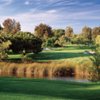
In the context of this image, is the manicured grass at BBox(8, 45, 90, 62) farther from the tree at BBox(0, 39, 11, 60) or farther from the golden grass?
the golden grass

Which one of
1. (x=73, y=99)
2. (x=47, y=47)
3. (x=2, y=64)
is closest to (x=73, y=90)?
(x=73, y=99)

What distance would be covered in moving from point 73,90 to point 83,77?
695 inches

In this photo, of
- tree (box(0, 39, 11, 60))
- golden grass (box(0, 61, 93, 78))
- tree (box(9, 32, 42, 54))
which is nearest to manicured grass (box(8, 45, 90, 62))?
tree (box(9, 32, 42, 54))

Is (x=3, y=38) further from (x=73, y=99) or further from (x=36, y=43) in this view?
(x=73, y=99)

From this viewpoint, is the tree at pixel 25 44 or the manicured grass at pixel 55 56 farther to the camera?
the tree at pixel 25 44

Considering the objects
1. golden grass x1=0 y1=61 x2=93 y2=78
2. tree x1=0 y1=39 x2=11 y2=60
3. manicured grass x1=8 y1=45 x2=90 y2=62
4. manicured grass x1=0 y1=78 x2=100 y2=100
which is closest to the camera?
manicured grass x1=0 y1=78 x2=100 y2=100

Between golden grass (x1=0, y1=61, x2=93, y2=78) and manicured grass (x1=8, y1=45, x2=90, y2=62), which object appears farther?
manicured grass (x1=8, y1=45, x2=90, y2=62)

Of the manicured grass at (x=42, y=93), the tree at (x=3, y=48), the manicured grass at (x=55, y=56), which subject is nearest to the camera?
the manicured grass at (x=42, y=93)

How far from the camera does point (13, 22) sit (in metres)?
156

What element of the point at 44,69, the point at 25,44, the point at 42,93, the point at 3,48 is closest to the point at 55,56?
the point at 25,44

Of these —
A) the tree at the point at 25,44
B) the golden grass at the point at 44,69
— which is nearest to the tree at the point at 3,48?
the tree at the point at 25,44

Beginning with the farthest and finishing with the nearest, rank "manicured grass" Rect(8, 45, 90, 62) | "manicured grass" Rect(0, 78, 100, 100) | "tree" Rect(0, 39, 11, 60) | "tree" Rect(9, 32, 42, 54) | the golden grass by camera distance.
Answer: "tree" Rect(9, 32, 42, 54) → "manicured grass" Rect(8, 45, 90, 62) → "tree" Rect(0, 39, 11, 60) → the golden grass → "manicured grass" Rect(0, 78, 100, 100)

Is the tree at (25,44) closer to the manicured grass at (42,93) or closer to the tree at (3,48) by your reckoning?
the tree at (3,48)

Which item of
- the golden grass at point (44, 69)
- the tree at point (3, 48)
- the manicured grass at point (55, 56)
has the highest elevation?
the tree at point (3, 48)
